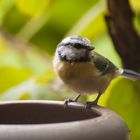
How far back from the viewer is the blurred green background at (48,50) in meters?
1.83

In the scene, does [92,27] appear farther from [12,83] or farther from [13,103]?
[13,103]

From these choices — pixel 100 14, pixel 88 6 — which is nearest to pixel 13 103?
pixel 100 14

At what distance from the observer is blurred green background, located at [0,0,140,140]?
1.83m

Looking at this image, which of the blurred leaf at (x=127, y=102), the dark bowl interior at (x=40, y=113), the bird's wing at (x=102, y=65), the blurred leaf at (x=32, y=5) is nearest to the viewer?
the dark bowl interior at (x=40, y=113)

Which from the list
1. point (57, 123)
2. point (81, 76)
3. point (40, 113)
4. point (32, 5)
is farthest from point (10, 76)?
point (57, 123)

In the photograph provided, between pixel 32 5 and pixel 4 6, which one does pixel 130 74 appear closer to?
pixel 32 5

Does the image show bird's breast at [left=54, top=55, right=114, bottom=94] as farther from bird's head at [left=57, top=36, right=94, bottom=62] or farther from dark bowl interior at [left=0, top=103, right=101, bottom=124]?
dark bowl interior at [left=0, top=103, right=101, bottom=124]

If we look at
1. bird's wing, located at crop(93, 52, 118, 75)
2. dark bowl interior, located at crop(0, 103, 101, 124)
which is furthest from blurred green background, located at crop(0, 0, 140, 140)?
dark bowl interior, located at crop(0, 103, 101, 124)

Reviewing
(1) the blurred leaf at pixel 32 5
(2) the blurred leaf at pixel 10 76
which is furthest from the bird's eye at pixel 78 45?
(2) the blurred leaf at pixel 10 76

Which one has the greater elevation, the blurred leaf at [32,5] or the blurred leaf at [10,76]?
the blurred leaf at [32,5]

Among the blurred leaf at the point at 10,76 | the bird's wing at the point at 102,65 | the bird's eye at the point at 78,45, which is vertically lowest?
→ the blurred leaf at the point at 10,76

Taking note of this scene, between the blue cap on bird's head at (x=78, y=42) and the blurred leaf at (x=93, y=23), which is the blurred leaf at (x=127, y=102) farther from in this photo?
the blurred leaf at (x=93, y=23)

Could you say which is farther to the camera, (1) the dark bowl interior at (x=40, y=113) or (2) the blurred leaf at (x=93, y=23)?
(2) the blurred leaf at (x=93, y=23)

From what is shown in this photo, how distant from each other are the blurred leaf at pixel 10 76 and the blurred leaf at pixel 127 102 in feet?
1.49
